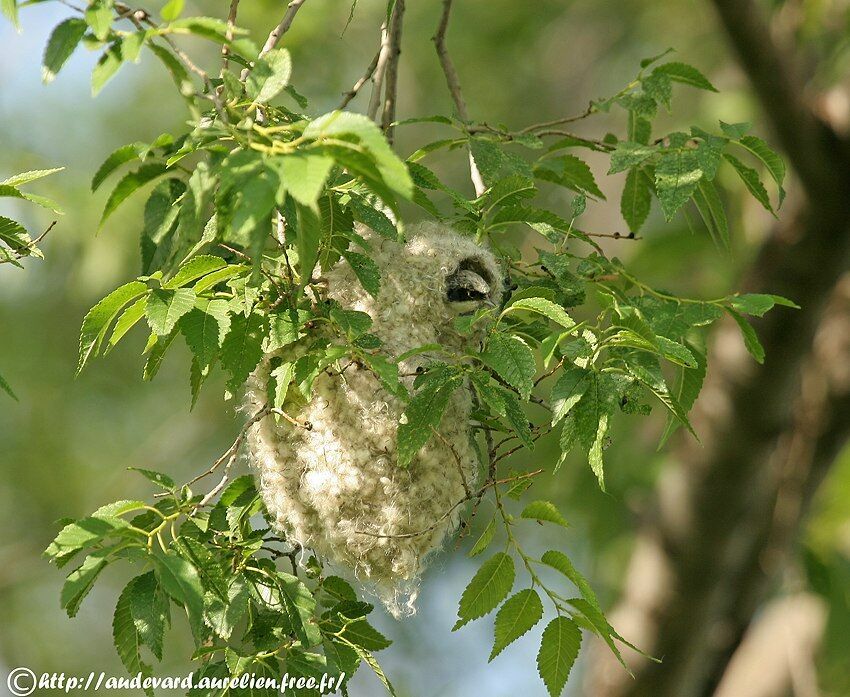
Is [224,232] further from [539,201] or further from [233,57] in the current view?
[539,201]

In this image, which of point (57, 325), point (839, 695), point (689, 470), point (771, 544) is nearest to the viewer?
point (689, 470)

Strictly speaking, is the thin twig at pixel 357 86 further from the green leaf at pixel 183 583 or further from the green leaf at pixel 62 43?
the green leaf at pixel 183 583

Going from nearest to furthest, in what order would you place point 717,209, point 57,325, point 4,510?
point 717,209 < point 57,325 < point 4,510

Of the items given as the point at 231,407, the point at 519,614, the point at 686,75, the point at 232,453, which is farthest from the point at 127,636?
the point at 231,407

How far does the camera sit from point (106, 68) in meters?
1.16

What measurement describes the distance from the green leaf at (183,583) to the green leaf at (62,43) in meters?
0.59

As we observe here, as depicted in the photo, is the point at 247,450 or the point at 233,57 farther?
the point at 247,450

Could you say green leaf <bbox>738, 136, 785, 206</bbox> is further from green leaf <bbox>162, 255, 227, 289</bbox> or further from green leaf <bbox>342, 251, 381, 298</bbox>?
green leaf <bbox>162, 255, 227, 289</bbox>

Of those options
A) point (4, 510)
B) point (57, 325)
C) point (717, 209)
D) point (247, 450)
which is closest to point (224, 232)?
point (247, 450)

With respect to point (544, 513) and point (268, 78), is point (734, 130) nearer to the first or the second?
point (544, 513)

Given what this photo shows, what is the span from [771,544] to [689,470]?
67 cm

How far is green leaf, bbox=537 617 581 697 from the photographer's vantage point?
1609 mm

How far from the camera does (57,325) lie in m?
6.22

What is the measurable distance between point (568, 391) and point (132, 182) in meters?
0.61
